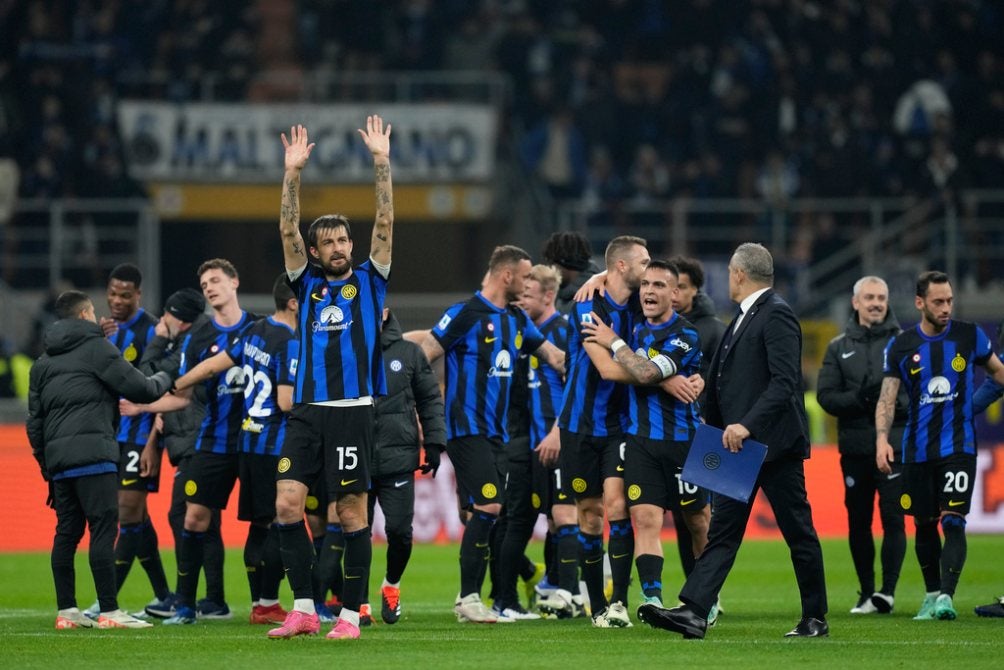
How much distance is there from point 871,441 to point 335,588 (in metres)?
4.08

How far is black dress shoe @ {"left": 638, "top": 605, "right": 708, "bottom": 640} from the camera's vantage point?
9273 millimetres

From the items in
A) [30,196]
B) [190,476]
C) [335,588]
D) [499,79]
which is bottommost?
[335,588]

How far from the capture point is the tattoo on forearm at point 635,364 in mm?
10102

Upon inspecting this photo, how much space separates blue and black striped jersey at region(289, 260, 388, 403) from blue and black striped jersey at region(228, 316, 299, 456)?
1.79 metres

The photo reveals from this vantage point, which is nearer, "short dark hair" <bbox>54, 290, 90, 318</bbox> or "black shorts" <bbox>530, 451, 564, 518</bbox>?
"short dark hair" <bbox>54, 290, 90, 318</bbox>

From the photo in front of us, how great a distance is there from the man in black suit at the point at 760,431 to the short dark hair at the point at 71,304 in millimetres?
4081

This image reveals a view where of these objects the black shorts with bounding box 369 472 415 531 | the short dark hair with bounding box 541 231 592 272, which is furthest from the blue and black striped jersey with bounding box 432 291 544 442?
the short dark hair with bounding box 541 231 592 272

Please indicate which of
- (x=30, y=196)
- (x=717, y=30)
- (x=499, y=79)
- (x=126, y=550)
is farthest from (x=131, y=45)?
(x=126, y=550)

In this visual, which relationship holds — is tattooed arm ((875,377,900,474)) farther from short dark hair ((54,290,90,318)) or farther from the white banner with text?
the white banner with text

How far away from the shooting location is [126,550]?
39.8 ft

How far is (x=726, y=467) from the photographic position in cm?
926

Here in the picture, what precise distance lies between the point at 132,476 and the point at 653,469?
4144mm

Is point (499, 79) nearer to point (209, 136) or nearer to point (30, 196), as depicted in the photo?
point (209, 136)

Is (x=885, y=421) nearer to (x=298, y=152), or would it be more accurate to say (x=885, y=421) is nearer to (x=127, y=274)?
(x=298, y=152)
